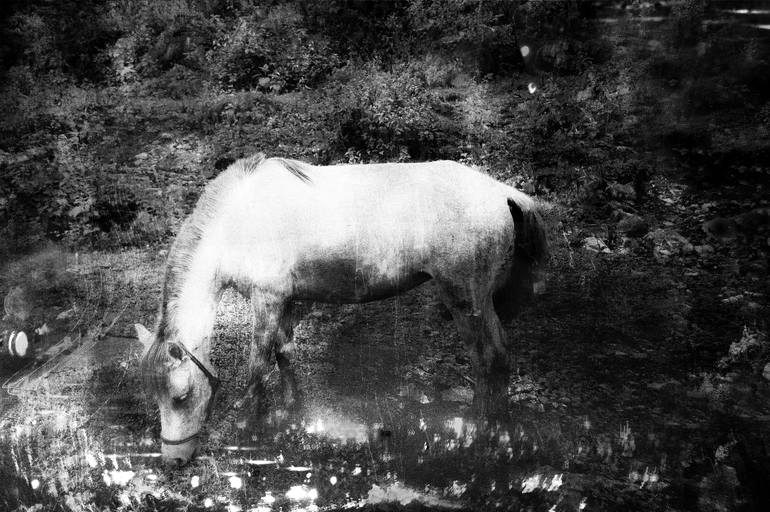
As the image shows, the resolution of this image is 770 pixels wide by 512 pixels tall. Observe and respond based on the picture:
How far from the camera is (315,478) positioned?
9.70 ft

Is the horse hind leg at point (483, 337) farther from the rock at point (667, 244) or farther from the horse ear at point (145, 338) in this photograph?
the horse ear at point (145, 338)

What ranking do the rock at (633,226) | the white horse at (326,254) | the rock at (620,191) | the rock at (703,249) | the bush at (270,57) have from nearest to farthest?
the white horse at (326,254) < the rock at (703,249) < the rock at (633,226) < the rock at (620,191) < the bush at (270,57)

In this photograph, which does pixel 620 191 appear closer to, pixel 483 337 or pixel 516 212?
pixel 516 212

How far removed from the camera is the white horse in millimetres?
2965

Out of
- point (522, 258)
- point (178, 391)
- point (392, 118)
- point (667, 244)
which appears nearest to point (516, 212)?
point (522, 258)

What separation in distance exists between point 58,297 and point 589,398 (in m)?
3.50

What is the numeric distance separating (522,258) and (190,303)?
1.80 metres

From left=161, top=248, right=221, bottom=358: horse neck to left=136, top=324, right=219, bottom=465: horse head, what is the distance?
0.07 m

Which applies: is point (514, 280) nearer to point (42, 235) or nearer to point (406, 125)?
point (406, 125)

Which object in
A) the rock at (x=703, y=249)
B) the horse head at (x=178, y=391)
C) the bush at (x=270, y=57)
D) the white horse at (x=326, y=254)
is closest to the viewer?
the horse head at (x=178, y=391)

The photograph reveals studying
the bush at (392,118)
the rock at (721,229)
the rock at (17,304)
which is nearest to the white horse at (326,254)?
the bush at (392,118)

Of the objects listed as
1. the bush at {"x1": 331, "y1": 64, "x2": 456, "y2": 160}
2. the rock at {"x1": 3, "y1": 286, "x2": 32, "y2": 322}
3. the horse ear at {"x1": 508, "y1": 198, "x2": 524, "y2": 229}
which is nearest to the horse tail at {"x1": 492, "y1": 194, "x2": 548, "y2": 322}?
the horse ear at {"x1": 508, "y1": 198, "x2": 524, "y2": 229}

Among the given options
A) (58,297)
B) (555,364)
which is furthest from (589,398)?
(58,297)

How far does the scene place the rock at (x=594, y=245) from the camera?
3723 millimetres
